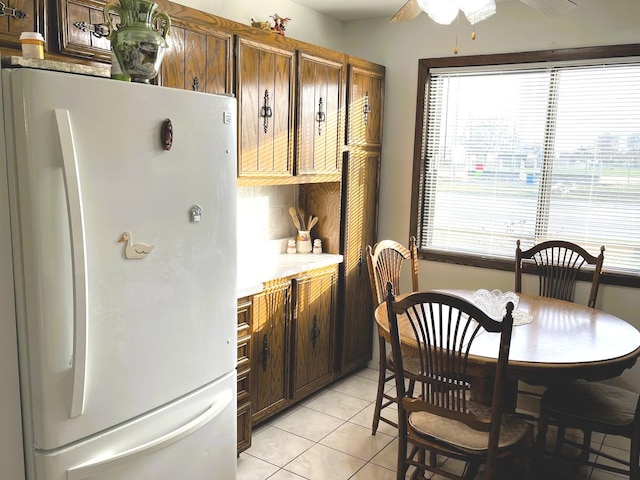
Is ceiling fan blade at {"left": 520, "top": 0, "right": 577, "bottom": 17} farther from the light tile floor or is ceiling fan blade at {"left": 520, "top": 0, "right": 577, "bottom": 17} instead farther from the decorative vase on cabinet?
the light tile floor

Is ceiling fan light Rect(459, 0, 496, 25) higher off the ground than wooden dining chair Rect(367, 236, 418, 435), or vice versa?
ceiling fan light Rect(459, 0, 496, 25)

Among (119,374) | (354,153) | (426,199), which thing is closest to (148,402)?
(119,374)

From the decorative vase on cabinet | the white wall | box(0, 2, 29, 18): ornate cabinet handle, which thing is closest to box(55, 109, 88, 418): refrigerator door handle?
the decorative vase on cabinet

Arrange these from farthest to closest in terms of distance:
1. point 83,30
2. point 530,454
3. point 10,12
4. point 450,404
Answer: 1. point 530,454
2. point 450,404
3. point 83,30
4. point 10,12

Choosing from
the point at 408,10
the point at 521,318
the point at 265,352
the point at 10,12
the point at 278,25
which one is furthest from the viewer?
the point at 278,25

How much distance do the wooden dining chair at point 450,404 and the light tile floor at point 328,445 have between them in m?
0.51

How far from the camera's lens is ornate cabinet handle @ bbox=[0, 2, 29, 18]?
1728 millimetres

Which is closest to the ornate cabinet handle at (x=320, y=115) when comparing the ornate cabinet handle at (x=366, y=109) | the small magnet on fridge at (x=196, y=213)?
the ornate cabinet handle at (x=366, y=109)

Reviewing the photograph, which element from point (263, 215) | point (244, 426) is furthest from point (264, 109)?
point (244, 426)

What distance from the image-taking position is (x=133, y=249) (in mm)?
1706

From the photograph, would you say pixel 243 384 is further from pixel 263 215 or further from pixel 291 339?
pixel 263 215

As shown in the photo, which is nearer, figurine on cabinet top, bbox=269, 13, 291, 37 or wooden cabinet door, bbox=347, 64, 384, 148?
figurine on cabinet top, bbox=269, 13, 291, 37

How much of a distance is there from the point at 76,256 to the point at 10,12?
844 millimetres

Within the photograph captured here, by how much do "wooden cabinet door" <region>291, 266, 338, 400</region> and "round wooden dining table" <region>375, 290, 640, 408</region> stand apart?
0.61 meters
